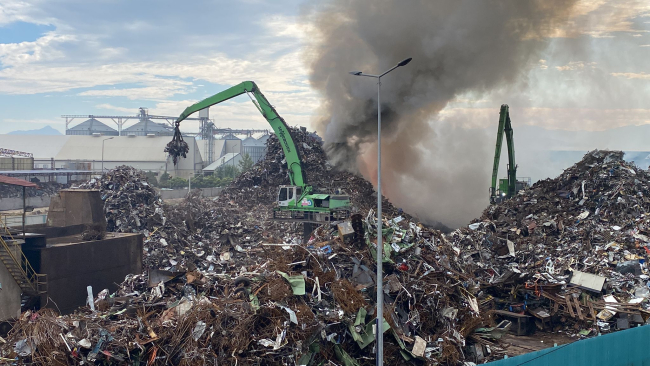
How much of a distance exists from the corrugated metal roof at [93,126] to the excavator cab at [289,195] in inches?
4465

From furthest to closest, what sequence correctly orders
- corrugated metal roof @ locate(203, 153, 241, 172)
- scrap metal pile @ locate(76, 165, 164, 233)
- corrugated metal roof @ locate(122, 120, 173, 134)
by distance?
corrugated metal roof @ locate(122, 120, 173, 134) < corrugated metal roof @ locate(203, 153, 241, 172) < scrap metal pile @ locate(76, 165, 164, 233)

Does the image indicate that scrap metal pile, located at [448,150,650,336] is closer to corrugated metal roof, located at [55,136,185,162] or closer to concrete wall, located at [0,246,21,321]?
concrete wall, located at [0,246,21,321]

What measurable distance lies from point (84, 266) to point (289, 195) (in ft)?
35.5

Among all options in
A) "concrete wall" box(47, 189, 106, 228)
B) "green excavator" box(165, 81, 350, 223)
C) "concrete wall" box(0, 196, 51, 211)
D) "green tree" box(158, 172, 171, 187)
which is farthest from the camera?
"green tree" box(158, 172, 171, 187)

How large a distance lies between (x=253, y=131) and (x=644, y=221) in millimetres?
119368

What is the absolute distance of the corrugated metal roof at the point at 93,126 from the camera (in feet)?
428

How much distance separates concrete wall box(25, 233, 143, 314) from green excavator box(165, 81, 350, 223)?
25.3 feet

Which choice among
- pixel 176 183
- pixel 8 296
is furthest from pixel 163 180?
pixel 8 296

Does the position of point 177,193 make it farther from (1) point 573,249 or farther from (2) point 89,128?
(2) point 89,128

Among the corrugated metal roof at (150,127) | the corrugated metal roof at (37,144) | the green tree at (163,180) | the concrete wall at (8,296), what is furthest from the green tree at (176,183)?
the corrugated metal roof at (150,127)

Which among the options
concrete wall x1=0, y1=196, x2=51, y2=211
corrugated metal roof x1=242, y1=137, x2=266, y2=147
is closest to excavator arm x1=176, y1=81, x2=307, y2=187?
concrete wall x1=0, y1=196, x2=51, y2=211

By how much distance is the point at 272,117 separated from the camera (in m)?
29.3

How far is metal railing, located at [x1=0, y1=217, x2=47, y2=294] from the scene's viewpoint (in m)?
16.6

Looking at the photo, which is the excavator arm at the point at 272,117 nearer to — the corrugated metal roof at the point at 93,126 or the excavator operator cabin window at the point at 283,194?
the excavator operator cabin window at the point at 283,194
